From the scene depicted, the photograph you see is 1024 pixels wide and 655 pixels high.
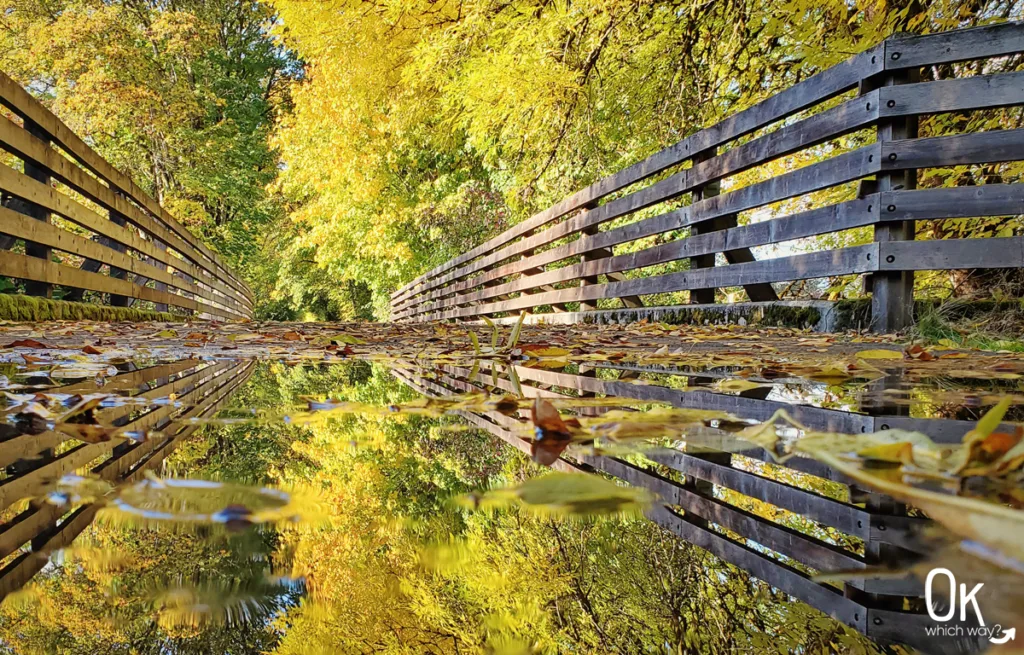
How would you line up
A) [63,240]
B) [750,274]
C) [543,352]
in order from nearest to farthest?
[543,352] → [750,274] → [63,240]

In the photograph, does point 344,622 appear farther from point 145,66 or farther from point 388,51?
point 145,66

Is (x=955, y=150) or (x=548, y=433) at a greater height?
(x=955, y=150)

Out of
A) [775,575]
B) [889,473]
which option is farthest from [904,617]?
[889,473]

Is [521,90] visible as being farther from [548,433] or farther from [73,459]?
[73,459]

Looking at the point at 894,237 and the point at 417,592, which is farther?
the point at 894,237

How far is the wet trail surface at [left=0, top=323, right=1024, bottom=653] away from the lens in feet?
1.95

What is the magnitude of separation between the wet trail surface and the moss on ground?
12.1 feet

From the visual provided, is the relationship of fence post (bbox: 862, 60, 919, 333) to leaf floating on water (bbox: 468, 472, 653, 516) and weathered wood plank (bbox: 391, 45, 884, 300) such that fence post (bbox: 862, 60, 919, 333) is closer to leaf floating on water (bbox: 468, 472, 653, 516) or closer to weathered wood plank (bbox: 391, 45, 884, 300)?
weathered wood plank (bbox: 391, 45, 884, 300)

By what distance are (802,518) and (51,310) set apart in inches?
232

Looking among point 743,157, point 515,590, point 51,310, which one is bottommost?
point 515,590

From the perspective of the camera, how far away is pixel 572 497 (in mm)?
910

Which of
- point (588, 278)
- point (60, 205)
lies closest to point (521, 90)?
point (588, 278)

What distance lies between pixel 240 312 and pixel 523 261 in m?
13.0

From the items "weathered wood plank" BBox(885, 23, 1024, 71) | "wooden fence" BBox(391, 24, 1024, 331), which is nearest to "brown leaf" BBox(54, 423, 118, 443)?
"wooden fence" BBox(391, 24, 1024, 331)
